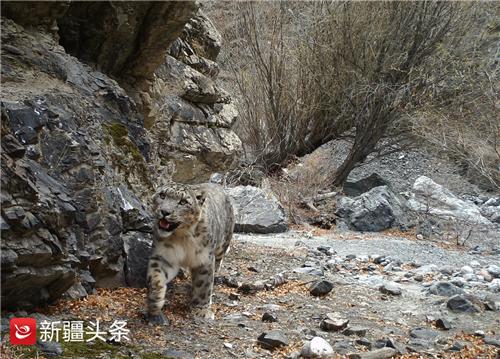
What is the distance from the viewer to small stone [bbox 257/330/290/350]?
4.77 m

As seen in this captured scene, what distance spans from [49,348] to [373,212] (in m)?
9.33

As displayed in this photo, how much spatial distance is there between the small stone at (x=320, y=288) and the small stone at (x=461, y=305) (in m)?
1.12

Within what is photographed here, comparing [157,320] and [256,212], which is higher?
[157,320]

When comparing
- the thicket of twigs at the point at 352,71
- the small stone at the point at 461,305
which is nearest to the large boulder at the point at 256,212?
the thicket of twigs at the point at 352,71

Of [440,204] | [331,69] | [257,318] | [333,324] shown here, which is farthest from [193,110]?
[331,69]

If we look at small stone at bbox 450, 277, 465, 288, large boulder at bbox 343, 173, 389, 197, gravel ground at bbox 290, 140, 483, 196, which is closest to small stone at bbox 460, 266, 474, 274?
small stone at bbox 450, 277, 465, 288

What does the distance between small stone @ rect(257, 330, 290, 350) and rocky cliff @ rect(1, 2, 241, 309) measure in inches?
58.8

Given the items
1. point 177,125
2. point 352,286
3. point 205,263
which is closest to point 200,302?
point 205,263

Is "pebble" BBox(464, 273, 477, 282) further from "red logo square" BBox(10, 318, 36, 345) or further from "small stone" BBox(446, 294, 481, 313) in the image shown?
"red logo square" BBox(10, 318, 36, 345)

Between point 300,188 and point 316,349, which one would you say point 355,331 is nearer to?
point 316,349

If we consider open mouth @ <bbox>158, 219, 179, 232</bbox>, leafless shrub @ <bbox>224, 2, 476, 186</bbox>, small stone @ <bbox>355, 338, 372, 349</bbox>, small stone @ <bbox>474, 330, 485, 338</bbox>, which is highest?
leafless shrub @ <bbox>224, 2, 476, 186</bbox>

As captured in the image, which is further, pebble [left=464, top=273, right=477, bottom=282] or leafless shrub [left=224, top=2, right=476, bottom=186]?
leafless shrub [left=224, top=2, right=476, bottom=186]

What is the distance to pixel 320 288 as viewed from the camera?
629cm

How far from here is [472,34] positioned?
1661 centimetres
